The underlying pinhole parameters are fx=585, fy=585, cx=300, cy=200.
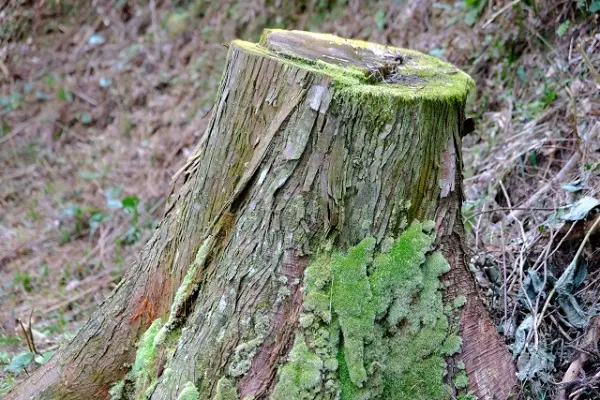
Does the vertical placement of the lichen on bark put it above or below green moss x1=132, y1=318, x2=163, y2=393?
above

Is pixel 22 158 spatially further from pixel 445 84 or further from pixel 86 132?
pixel 445 84

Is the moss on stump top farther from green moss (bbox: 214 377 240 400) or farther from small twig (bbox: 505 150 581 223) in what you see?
small twig (bbox: 505 150 581 223)

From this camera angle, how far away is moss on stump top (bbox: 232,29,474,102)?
6.75ft

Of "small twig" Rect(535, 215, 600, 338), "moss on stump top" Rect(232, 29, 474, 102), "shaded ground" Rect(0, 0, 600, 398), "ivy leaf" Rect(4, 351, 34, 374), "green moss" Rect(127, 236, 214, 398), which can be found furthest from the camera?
"ivy leaf" Rect(4, 351, 34, 374)

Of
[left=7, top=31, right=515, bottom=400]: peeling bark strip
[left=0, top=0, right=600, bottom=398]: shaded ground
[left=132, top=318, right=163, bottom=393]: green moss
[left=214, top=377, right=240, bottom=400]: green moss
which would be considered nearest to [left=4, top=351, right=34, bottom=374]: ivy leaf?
[left=0, top=0, right=600, bottom=398]: shaded ground

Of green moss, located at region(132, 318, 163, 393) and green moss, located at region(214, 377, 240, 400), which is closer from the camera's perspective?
green moss, located at region(214, 377, 240, 400)

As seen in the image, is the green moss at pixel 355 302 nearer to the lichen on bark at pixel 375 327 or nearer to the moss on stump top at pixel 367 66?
the lichen on bark at pixel 375 327

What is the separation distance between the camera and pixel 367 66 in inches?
89.3

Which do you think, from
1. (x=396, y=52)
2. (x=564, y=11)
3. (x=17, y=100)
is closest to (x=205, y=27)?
(x=17, y=100)

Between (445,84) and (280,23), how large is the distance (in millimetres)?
4772

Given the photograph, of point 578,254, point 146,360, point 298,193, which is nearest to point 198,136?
point 146,360

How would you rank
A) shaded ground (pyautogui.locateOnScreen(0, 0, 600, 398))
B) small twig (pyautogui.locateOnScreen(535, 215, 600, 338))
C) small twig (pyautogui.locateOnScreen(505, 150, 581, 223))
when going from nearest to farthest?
small twig (pyautogui.locateOnScreen(535, 215, 600, 338)), shaded ground (pyautogui.locateOnScreen(0, 0, 600, 398)), small twig (pyautogui.locateOnScreen(505, 150, 581, 223))

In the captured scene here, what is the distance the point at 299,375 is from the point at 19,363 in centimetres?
189

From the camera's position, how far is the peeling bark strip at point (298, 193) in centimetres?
202
